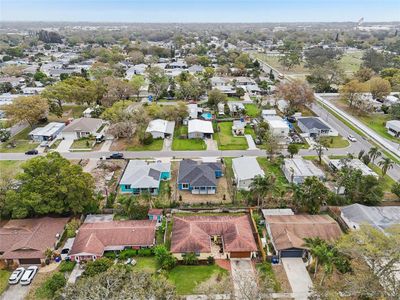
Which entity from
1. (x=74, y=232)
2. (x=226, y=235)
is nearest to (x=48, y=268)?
(x=74, y=232)

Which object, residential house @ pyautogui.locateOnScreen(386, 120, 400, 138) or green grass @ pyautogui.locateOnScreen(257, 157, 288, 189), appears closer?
green grass @ pyautogui.locateOnScreen(257, 157, 288, 189)

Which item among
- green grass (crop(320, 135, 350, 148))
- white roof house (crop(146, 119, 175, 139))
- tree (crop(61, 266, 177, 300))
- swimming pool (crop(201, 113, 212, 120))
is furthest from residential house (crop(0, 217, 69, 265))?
green grass (crop(320, 135, 350, 148))

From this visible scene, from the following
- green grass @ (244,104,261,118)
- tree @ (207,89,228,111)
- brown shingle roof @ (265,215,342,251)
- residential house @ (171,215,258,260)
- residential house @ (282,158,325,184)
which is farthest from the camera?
tree @ (207,89,228,111)

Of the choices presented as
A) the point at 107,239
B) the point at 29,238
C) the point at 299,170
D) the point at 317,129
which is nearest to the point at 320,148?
the point at 299,170

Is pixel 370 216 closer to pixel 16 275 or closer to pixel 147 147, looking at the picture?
pixel 16 275

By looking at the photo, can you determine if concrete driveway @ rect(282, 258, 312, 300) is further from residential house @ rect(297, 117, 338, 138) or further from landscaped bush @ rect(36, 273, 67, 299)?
residential house @ rect(297, 117, 338, 138)

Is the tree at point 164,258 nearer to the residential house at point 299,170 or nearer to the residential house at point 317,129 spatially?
the residential house at point 299,170

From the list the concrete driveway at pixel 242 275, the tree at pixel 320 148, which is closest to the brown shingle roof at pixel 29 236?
the concrete driveway at pixel 242 275

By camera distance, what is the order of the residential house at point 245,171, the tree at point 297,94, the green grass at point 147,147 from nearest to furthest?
1. the residential house at point 245,171
2. the green grass at point 147,147
3. the tree at point 297,94
